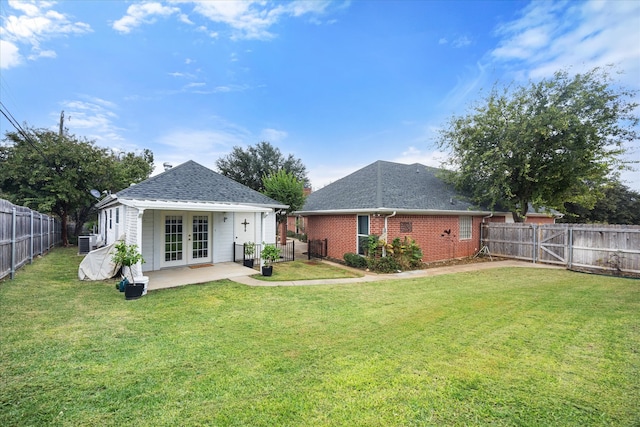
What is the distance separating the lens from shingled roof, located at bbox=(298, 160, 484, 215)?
12422 millimetres

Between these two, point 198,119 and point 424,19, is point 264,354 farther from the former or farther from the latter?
point 198,119

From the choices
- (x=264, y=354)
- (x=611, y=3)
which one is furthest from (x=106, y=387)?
(x=611, y=3)

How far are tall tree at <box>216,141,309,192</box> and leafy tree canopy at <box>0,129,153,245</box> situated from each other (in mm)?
9556

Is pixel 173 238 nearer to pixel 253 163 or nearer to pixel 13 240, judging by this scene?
pixel 13 240

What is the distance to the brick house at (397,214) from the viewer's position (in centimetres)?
1205

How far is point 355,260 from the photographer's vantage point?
1188 cm

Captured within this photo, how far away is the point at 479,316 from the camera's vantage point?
223 inches

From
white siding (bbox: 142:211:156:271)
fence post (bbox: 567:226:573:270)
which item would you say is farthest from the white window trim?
white siding (bbox: 142:211:156:271)

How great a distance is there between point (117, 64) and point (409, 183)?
15026 millimetres

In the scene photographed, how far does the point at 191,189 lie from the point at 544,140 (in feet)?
53.1

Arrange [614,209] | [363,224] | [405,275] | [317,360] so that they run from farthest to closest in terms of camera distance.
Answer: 1. [614,209]
2. [363,224]
3. [405,275]
4. [317,360]

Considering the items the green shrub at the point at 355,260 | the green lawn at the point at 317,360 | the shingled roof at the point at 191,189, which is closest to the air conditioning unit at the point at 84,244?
the shingled roof at the point at 191,189

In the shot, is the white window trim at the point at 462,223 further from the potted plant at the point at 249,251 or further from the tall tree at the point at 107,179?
the tall tree at the point at 107,179

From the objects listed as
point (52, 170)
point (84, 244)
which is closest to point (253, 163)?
point (52, 170)
